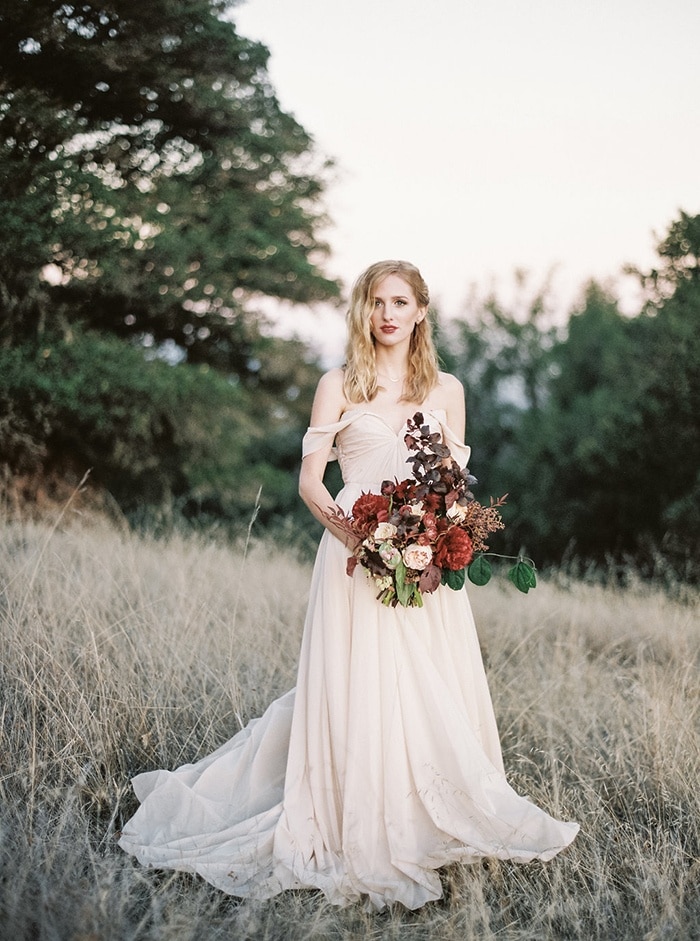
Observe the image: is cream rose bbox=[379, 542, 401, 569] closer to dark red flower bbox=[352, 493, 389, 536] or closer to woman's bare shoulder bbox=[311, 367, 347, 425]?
dark red flower bbox=[352, 493, 389, 536]

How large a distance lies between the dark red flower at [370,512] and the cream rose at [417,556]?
0.46 feet

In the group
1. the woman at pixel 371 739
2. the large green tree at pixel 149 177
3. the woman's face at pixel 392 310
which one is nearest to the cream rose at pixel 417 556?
the woman at pixel 371 739

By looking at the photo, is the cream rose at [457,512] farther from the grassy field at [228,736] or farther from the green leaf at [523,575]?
the grassy field at [228,736]

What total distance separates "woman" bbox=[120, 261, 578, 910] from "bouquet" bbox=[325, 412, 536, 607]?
22 centimetres

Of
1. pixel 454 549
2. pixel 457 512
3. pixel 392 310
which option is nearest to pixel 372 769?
pixel 454 549

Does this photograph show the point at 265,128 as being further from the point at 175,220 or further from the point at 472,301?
the point at 472,301

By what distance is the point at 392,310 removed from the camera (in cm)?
339

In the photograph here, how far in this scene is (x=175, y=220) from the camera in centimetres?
1134

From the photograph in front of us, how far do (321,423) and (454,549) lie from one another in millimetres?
824

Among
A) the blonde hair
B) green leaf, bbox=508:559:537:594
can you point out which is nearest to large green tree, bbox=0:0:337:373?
the blonde hair

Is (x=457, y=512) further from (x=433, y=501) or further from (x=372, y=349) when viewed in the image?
(x=372, y=349)

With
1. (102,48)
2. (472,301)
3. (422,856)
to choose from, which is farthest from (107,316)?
(472,301)

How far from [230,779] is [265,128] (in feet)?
37.0

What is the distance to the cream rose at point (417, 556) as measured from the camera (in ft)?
9.20
